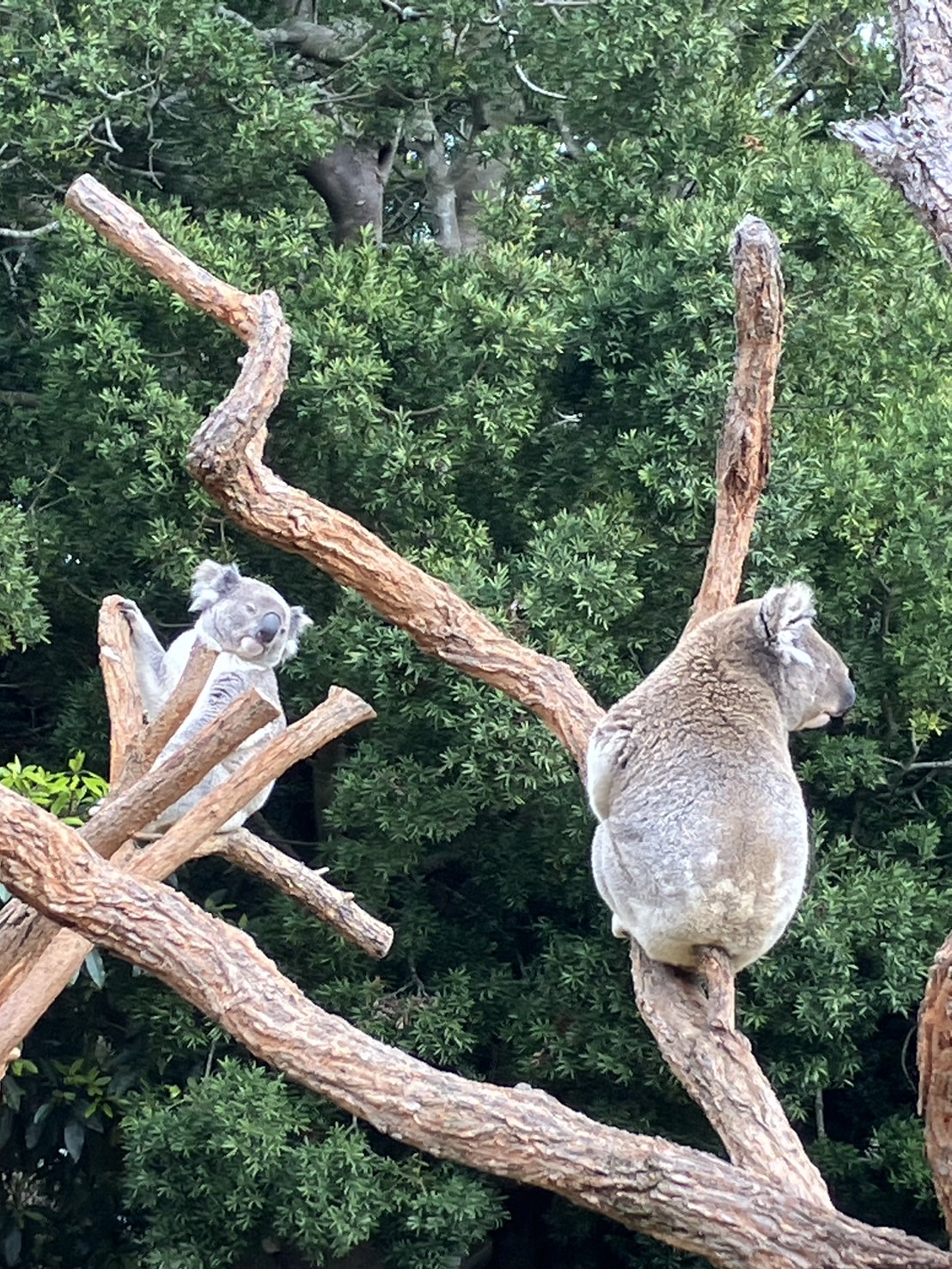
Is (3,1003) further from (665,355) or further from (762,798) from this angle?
(665,355)

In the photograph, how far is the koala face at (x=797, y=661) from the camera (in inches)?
164

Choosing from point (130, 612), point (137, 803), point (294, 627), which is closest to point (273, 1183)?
point (294, 627)

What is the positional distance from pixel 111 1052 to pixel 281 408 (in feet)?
11.0

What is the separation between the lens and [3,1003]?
Result: 4312mm

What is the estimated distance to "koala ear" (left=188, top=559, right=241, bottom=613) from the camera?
6.46 meters

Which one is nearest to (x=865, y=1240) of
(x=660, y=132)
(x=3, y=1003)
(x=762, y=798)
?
(x=762, y=798)

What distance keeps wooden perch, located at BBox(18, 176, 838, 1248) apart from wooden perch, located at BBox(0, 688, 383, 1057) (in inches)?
13.7

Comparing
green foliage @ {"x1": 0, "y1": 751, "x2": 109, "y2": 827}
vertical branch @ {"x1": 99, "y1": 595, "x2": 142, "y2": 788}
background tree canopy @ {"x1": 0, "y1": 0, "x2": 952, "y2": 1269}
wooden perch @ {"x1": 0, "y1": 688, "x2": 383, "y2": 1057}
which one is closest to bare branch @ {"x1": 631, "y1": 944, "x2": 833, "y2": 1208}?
wooden perch @ {"x1": 0, "y1": 688, "x2": 383, "y2": 1057}

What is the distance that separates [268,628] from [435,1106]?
3.47 meters

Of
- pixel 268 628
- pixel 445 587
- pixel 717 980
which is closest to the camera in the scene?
pixel 717 980

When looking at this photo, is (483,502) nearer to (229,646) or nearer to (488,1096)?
(229,646)

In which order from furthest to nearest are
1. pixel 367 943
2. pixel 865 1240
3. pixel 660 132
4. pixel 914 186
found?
pixel 660 132 → pixel 367 943 → pixel 914 186 → pixel 865 1240

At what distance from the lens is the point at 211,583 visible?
655 cm

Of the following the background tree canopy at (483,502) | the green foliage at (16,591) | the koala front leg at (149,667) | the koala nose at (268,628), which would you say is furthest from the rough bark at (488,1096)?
the green foliage at (16,591)
